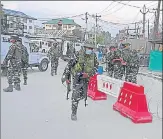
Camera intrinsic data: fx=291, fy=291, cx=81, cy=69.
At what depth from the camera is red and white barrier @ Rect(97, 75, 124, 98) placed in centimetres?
738

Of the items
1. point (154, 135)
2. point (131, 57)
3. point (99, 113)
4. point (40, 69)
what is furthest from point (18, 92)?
point (40, 69)

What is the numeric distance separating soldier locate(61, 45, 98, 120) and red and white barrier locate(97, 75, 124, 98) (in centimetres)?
136

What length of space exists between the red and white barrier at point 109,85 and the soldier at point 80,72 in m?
1.36

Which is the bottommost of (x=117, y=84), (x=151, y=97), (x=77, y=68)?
(x=151, y=97)

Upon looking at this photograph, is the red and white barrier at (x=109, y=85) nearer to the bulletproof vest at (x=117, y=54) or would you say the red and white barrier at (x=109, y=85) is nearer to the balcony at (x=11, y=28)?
the bulletproof vest at (x=117, y=54)

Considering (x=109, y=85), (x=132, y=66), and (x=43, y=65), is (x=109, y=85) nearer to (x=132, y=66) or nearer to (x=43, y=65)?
(x=132, y=66)

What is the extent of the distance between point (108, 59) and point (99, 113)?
4889mm

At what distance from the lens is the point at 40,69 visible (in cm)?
1747

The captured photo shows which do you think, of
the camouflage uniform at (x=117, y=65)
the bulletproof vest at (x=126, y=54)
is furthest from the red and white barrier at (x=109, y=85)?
the camouflage uniform at (x=117, y=65)

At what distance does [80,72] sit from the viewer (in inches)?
240

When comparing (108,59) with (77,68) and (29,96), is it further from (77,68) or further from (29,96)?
(77,68)

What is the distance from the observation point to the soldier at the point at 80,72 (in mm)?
6064

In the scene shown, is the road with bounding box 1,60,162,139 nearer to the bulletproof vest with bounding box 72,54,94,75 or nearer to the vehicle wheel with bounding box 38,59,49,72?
the bulletproof vest with bounding box 72,54,94,75

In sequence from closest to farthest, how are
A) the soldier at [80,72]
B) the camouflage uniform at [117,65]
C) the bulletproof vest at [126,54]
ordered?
the soldier at [80,72] < the bulletproof vest at [126,54] < the camouflage uniform at [117,65]
